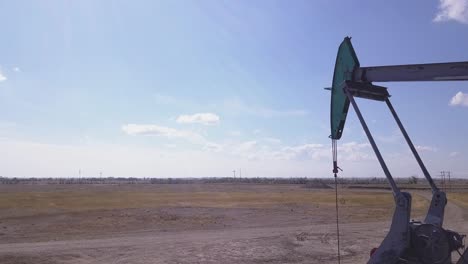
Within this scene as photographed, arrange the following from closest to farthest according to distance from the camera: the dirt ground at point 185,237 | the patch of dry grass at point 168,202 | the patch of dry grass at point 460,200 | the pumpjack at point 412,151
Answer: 1. the pumpjack at point 412,151
2. the dirt ground at point 185,237
3. the patch of dry grass at point 168,202
4. the patch of dry grass at point 460,200

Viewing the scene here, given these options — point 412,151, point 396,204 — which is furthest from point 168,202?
point 396,204

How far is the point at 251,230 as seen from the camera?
63.0 ft

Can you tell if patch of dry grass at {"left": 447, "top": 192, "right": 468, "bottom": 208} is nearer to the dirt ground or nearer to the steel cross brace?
the dirt ground

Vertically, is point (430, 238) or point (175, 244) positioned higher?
point (430, 238)

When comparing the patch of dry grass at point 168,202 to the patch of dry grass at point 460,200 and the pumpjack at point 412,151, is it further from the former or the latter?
the pumpjack at point 412,151

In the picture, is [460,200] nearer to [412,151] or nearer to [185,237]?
[185,237]

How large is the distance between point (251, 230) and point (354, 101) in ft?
45.0

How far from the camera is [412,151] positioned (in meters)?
6.39

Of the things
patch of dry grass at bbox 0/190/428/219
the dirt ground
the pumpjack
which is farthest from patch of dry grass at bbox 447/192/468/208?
the pumpjack

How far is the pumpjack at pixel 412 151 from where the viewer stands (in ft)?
17.3

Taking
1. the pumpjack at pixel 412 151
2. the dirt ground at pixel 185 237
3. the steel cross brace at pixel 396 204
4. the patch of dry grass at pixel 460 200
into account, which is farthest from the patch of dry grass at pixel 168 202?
the steel cross brace at pixel 396 204

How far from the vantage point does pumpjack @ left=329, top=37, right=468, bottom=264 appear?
5.28 metres

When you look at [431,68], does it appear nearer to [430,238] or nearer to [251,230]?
[430,238]

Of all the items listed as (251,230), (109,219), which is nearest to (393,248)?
(251,230)
